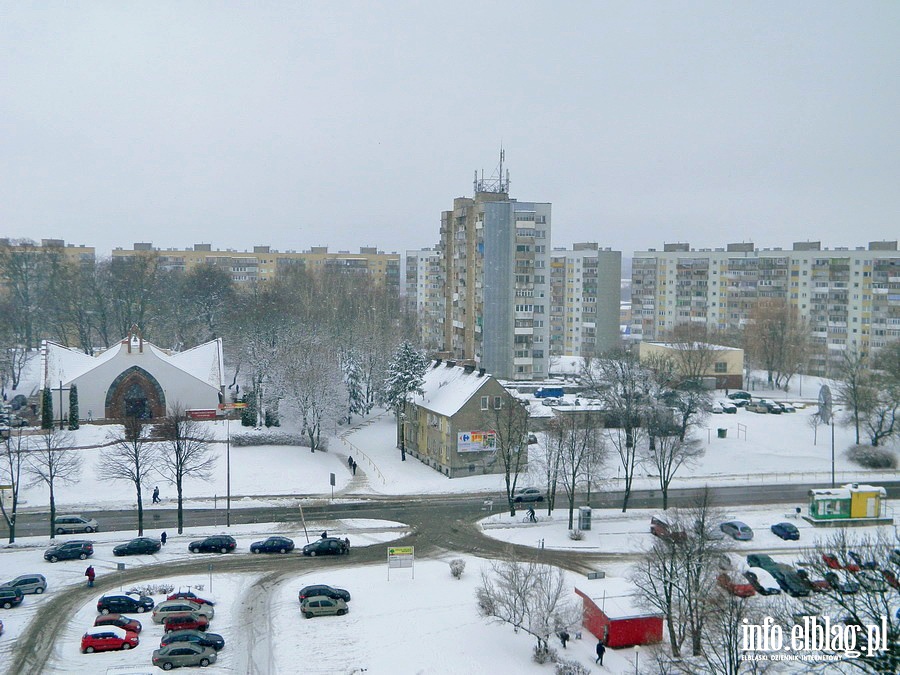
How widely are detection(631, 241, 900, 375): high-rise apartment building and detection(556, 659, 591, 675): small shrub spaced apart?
6174 centimetres

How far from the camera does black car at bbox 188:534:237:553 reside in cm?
3106

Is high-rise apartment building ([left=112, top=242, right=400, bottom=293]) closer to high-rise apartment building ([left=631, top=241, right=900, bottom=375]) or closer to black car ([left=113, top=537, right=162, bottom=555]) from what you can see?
high-rise apartment building ([left=631, top=241, right=900, bottom=375])

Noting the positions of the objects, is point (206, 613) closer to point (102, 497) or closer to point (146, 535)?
point (146, 535)

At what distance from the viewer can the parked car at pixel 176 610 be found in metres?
23.9

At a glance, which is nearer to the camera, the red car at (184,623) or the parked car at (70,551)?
the red car at (184,623)

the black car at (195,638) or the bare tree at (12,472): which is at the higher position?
the bare tree at (12,472)

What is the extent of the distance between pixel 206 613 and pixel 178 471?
36.1 ft

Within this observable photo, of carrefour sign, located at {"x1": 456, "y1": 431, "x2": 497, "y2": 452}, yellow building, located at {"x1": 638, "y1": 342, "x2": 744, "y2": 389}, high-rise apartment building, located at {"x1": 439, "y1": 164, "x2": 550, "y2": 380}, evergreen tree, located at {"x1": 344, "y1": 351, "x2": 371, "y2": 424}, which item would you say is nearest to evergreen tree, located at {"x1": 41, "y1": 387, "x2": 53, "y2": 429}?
evergreen tree, located at {"x1": 344, "y1": 351, "x2": 371, "y2": 424}

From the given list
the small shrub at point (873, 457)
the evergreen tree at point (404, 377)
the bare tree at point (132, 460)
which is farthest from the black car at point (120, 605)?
the small shrub at point (873, 457)

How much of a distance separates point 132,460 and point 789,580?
87.3 ft

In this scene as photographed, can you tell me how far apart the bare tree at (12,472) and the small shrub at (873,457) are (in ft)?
144

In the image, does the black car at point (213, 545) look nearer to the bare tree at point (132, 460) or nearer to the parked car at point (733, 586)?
the bare tree at point (132, 460)

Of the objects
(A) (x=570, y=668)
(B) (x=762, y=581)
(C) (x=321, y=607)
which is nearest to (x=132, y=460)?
(C) (x=321, y=607)

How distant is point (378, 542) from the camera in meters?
32.8
